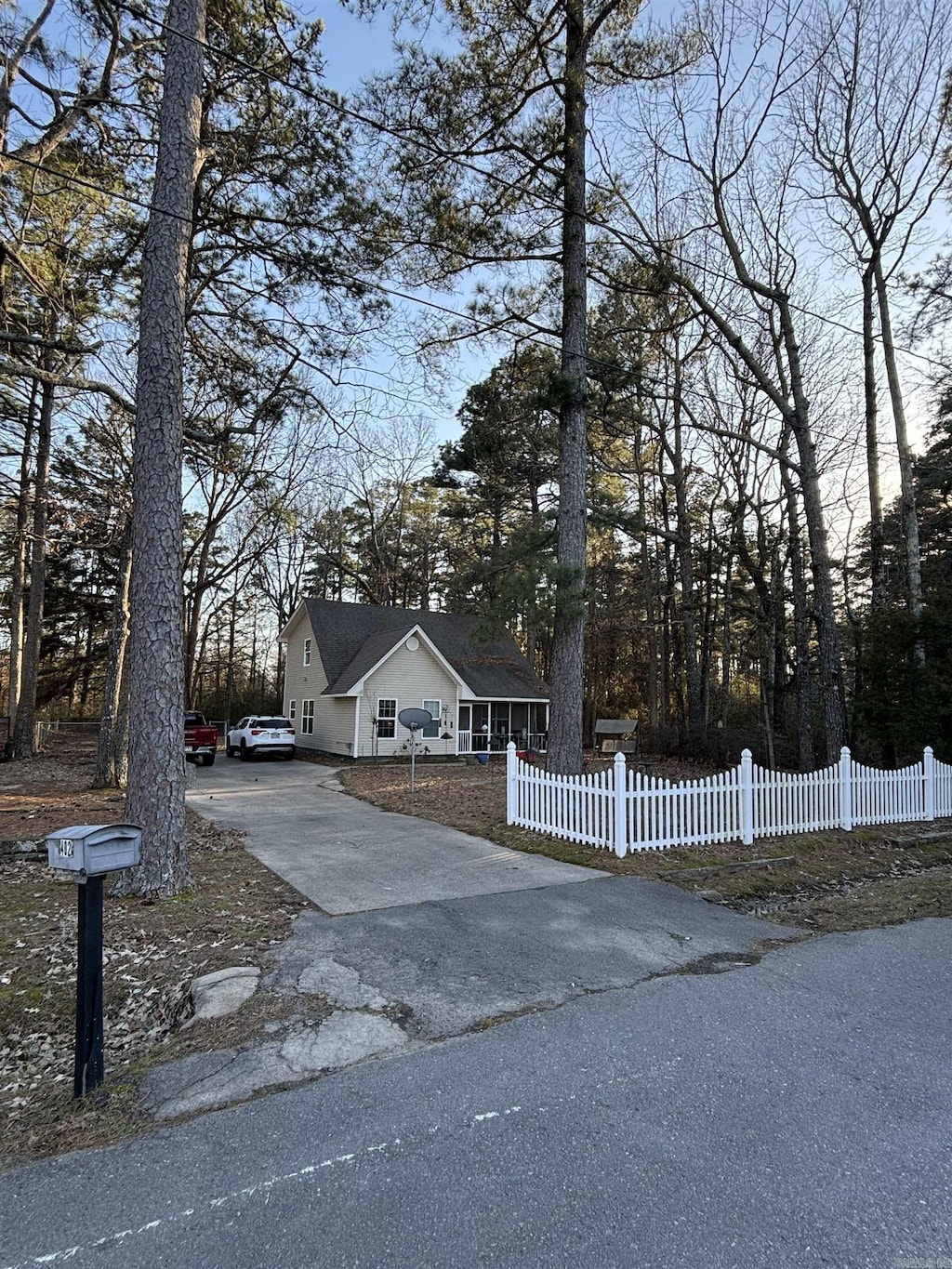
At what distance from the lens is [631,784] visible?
783cm

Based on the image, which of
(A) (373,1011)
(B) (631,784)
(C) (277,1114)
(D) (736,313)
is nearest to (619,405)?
(D) (736,313)

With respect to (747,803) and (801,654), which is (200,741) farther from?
(801,654)

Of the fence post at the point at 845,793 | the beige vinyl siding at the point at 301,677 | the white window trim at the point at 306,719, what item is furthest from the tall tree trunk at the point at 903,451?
the white window trim at the point at 306,719

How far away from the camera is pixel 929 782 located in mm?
10766

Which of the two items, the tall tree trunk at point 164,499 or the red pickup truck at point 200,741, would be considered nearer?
the tall tree trunk at point 164,499

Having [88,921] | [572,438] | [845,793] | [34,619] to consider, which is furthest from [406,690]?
[88,921]

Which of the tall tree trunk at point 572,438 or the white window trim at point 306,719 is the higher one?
the tall tree trunk at point 572,438

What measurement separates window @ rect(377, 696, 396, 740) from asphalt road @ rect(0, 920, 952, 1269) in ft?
60.9

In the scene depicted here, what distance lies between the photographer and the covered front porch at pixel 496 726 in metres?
23.7

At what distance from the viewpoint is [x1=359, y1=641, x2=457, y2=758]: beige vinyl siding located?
2169 centimetres

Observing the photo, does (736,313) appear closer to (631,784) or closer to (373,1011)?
(631,784)

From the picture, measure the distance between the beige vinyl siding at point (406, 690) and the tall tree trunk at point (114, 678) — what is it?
9.21 m

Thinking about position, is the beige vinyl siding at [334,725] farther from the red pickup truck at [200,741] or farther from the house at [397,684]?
the red pickup truck at [200,741]

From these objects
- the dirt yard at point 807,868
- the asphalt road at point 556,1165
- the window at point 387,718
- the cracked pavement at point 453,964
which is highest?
the window at point 387,718
